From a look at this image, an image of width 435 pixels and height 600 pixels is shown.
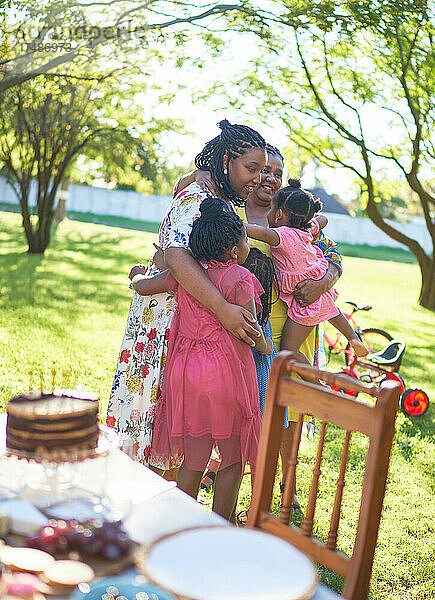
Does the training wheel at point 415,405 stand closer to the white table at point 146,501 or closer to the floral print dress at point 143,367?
Result: the floral print dress at point 143,367

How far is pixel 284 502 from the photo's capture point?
68.9 inches

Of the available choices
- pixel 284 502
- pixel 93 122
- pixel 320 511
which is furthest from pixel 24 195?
pixel 284 502

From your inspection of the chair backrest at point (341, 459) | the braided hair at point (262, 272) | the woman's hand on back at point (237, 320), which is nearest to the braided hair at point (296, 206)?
the braided hair at point (262, 272)

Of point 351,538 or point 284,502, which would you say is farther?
point 351,538

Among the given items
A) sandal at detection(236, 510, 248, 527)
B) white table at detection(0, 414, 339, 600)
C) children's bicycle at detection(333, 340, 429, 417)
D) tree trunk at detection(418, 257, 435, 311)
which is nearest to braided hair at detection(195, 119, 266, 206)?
white table at detection(0, 414, 339, 600)

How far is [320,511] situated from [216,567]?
9.06 ft

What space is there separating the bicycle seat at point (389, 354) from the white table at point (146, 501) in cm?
439

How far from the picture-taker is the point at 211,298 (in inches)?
91.7

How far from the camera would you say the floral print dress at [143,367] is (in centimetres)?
276

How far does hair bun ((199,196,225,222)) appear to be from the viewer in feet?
7.77

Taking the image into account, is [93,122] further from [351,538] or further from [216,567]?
[216,567]

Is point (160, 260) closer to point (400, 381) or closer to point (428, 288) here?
point (400, 381)

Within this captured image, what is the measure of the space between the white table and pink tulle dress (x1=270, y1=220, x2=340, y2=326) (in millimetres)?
1727

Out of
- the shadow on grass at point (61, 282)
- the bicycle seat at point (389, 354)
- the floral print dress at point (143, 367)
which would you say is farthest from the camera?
the shadow on grass at point (61, 282)
